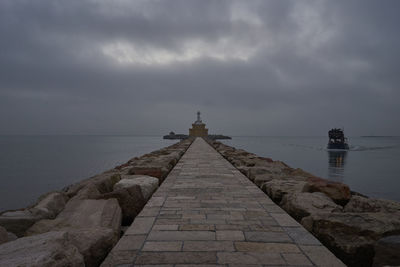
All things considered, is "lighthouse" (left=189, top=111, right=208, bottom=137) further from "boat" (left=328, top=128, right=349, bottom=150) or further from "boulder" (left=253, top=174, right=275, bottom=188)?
"boulder" (left=253, top=174, right=275, bottom=188)

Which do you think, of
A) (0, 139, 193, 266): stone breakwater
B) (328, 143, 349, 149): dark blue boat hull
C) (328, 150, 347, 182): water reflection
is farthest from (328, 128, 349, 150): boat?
(0, 139, 193, 266): stone breakwater

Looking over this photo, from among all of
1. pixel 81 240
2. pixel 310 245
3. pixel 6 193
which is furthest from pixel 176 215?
pixel 6 193

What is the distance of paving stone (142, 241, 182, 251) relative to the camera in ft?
8.22

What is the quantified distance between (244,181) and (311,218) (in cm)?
285

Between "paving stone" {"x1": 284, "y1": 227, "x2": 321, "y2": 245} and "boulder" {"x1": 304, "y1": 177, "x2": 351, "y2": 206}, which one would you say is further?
"boulder" {"x1": 304, "y1": 177, "x2": 351, "y2": 206}

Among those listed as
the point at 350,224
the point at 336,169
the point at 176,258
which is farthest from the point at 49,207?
the point at 336,169

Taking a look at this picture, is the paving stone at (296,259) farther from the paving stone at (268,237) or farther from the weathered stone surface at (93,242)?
the weathered stone surface at (93,242)

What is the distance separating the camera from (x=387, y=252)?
2.22 meters

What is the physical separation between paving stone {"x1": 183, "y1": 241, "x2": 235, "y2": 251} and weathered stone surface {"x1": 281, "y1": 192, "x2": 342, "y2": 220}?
1.22 metres

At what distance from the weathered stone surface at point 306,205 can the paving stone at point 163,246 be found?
5.22 ft

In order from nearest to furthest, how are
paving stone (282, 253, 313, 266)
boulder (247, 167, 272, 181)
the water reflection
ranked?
paving stone (282, 253, 313, 266) → boulder (247, 167, 272, 181) → the water reflection

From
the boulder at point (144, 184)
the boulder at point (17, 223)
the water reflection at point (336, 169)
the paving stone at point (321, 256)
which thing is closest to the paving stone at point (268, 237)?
the paving stone at point (321, 256)

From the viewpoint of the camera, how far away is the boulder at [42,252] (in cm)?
182

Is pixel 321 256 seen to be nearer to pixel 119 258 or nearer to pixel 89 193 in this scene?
pixel 119 258
